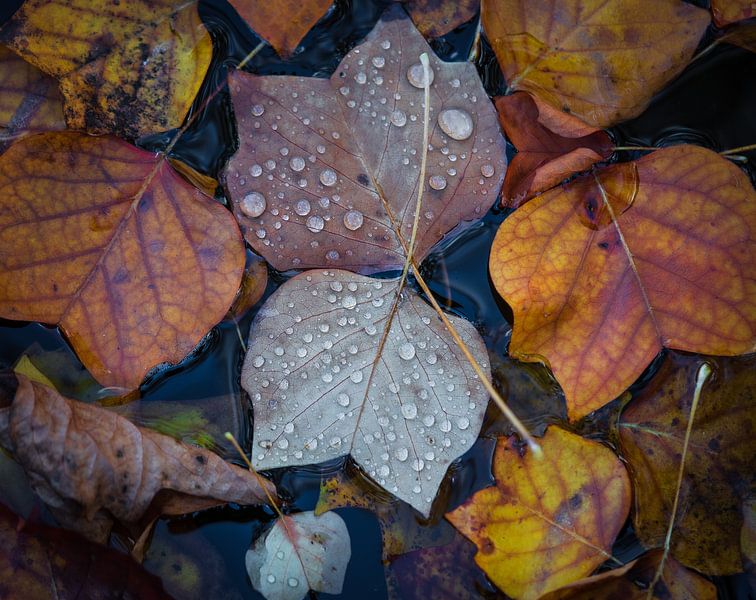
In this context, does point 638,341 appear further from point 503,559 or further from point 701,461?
point 503,559

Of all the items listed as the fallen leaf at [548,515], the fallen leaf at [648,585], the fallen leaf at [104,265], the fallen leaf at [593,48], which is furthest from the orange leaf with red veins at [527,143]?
the fallen leaf at [648,585]

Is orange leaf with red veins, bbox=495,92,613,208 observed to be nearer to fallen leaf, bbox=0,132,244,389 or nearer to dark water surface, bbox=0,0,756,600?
dark water surface, bbox=0,0,756,600

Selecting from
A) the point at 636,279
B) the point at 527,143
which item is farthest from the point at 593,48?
the point at 636,279

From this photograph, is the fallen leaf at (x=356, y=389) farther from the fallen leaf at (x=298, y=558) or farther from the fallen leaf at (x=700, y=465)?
the fallen leaf at (x=700, y=465)

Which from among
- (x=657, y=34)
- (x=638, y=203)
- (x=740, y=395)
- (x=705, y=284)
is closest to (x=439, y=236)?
(x=638, y=203)

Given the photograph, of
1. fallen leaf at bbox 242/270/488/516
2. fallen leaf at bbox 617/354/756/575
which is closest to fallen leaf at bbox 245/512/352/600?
fallen leaf at bbox 242/270/488/516

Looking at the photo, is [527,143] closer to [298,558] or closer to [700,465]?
[700,465]
